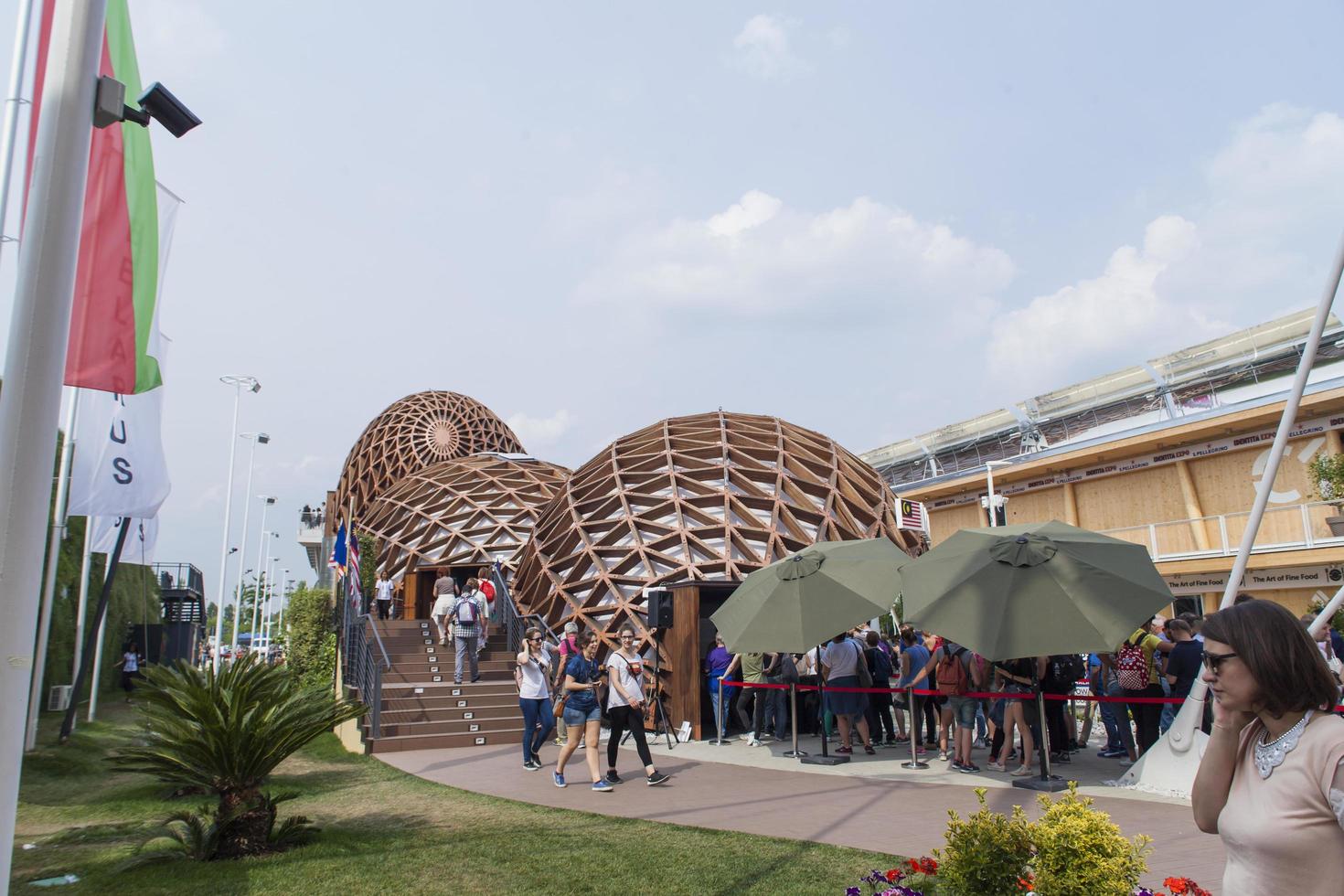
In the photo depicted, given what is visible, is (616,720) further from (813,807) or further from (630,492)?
(630,492)

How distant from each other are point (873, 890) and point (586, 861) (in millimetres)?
2459

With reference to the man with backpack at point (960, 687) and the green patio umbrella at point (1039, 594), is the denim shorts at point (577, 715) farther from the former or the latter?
the man with backpack at point (960, 687)

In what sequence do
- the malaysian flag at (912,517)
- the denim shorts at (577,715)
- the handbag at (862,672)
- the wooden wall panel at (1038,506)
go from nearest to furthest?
1. the denim shorts at (577,715)
2. the handbag at (862,672)
3. the malaysian flag at (912,517)
4. the wooden wall panel at (1038,506)

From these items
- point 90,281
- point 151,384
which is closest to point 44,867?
point 151,384

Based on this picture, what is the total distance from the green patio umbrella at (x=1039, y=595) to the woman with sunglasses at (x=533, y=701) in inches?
170

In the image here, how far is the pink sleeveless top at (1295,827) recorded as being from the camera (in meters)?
1.98

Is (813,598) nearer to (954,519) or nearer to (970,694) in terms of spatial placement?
(970,694)

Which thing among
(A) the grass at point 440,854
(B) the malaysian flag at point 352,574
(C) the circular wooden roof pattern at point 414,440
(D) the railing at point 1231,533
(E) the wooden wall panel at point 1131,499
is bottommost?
(A) the grass at point 440,854

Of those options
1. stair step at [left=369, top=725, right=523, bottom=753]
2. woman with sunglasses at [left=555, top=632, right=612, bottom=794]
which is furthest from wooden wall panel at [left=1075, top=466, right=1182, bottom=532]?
A: woman with sunglasses at [left=555, top=632, right=612, bottom=794]

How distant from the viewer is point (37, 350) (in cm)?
378

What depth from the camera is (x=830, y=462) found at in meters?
16.8

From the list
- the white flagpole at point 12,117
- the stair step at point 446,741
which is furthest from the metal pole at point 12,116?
the stair step at point 446,741

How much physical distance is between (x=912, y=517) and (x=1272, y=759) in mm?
16648

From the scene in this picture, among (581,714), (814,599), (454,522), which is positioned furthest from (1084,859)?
(454,522)
